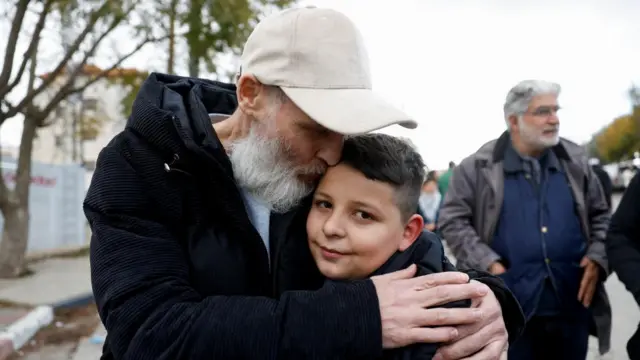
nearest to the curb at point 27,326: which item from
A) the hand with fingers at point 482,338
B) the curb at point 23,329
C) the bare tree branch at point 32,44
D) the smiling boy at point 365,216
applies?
the curb at point 23,329

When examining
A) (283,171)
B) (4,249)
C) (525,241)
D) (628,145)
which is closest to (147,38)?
(4,249)

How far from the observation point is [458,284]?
1.38 meters

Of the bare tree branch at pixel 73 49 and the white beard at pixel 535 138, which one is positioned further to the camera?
the bare tree branch at pixel 73 49

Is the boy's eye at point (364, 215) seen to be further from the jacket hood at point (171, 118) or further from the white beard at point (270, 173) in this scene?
the jacket hood at point (171, 118)

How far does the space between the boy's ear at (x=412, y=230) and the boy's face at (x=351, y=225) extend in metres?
0.07

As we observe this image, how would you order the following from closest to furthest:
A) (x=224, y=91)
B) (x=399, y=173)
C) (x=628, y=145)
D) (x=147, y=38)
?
(x=399, y=173)
(x=224, y=91)
(x=147, y=38)
(x=628, y=145)

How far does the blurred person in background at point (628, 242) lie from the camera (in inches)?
106

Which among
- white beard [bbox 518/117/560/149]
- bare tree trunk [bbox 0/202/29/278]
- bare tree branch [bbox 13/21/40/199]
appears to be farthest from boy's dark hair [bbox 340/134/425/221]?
bare tree trunk [bbox 0/202/29/278]

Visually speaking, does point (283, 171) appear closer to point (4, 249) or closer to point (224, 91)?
point (224, 91)

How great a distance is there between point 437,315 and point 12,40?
7236mm

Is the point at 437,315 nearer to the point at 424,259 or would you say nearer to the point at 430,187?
the point at 424,259

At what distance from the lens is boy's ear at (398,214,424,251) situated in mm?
1657

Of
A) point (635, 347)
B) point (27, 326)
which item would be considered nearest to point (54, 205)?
point (27, 326)

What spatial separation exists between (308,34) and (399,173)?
0.44 m
